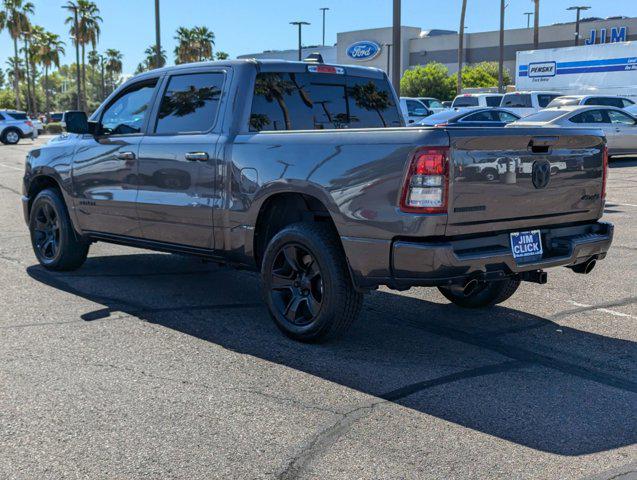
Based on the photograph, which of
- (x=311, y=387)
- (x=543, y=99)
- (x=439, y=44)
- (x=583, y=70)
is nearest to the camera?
(x=311, y=387)

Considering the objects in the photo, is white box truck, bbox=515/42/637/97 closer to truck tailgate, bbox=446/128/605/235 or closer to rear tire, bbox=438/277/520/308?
rear tire, bbox=438/277/520/308

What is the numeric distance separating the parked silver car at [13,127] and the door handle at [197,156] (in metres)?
37.0

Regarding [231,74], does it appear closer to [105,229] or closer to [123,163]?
[123,163]

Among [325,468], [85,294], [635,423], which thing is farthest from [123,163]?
[635,423]

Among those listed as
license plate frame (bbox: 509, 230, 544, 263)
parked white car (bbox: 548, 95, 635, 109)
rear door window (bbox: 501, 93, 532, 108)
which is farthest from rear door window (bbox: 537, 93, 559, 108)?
license plate frame (bbox: 509, 230, 544, 263)

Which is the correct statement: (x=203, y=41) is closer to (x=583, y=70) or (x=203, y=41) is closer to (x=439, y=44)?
(x=439, y=44)

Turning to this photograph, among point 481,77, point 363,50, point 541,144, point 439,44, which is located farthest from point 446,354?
point 439,44

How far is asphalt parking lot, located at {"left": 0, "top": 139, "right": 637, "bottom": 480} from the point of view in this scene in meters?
3.80

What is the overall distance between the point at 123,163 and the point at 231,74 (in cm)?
136

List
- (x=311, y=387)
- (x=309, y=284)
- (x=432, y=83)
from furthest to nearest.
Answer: (x=432, y=83)
(x=309, y=284)
(x=311, y=387)

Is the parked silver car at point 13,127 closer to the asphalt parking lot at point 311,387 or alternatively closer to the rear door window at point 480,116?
the rear door window at point 480,116

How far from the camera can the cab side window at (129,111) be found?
7074mm

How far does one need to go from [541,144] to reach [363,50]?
244 ft

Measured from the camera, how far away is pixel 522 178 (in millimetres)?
5234
